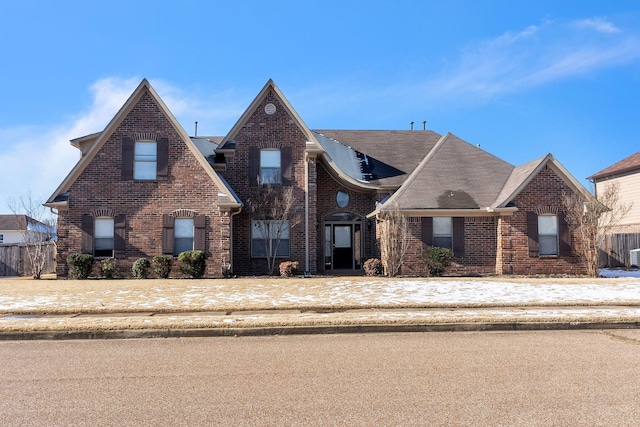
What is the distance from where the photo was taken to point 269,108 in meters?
21.7

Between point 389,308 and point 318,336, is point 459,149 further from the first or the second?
point 318,336

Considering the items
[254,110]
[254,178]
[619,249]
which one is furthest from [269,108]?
[619,249]

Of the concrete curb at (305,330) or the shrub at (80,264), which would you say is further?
the shrub at (80,264)

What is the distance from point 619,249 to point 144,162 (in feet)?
71.6

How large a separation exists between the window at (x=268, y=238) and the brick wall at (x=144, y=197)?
1834mm

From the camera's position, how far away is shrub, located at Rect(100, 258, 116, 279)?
19.5 meters

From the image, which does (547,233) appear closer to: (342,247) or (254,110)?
(342,247)

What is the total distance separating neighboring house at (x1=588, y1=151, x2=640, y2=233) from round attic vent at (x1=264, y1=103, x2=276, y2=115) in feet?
73.4

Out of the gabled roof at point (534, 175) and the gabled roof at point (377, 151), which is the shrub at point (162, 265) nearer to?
the gabled roof at point (377, 151)

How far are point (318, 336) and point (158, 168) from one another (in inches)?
518

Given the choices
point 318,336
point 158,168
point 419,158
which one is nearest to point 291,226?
point 158,168

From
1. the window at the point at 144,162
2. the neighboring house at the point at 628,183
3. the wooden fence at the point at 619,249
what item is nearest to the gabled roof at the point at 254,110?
the window at the point at 144,162

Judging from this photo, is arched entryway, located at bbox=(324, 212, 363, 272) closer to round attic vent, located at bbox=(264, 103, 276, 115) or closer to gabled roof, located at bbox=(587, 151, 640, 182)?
round attic vent, located at bbox=(264, 103, 276, 115)

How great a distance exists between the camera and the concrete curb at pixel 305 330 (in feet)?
29.5
